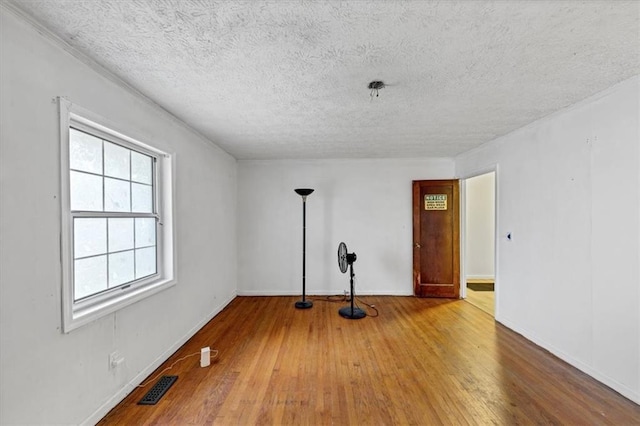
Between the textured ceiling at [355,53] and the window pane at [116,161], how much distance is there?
1.66 feet

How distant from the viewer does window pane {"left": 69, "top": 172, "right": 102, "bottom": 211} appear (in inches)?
66.8

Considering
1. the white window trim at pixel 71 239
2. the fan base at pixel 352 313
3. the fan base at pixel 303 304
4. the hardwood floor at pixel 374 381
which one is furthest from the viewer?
the fan base at pixel 303 304

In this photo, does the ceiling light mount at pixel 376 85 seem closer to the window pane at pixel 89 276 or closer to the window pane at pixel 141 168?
the window pane at pixel 141 168

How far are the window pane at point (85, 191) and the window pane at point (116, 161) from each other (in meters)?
0.14

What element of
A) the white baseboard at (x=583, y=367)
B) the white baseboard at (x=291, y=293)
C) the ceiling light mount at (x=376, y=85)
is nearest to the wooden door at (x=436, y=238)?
the white baseboard at (x=291, y=293)

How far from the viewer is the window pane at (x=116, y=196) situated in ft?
6.53

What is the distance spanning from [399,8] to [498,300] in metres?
3.68

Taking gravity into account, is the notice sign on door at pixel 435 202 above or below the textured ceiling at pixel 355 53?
below

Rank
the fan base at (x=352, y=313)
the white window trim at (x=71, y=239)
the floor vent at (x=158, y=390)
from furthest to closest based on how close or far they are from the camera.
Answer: the fan base at (x=352, y=313) < the floor vent at (x=158, y=390) < the white window trim at (x=71, y=239)

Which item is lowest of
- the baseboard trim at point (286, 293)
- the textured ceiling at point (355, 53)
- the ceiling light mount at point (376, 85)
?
the baseboard trim at point (286, 293)

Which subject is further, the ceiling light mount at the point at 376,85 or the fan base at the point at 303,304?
the fan base at the point at 303,304

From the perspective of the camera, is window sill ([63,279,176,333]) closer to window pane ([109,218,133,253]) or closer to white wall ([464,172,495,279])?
window pane ([109,218,133,253])

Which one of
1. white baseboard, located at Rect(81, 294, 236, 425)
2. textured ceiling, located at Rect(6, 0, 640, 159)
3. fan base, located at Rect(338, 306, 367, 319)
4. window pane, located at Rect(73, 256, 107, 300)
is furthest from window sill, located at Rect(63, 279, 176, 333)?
fan base, located at Rect(338, 306, 367, 319)

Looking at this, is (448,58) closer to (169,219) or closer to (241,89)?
(241,89)
